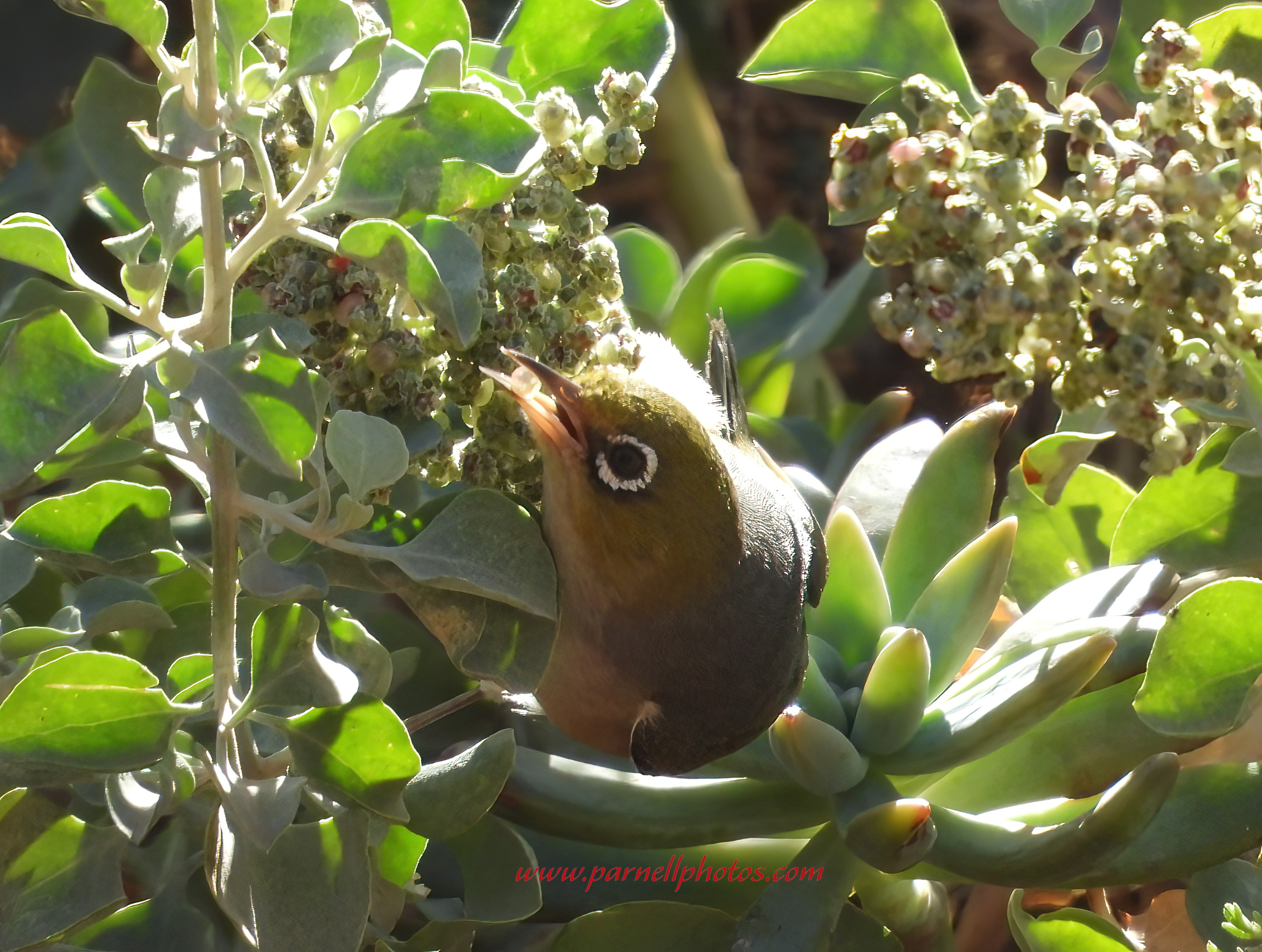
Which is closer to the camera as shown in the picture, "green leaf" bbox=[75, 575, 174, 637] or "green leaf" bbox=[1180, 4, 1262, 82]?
"green leaf" bbox=[75, 575, 174, 637]

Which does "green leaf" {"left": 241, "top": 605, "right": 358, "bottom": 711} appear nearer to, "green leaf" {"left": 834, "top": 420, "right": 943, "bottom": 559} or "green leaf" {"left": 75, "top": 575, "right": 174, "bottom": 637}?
"green leaf" {"left": 75, "top": 575, "right": 174, "bottom": 637}

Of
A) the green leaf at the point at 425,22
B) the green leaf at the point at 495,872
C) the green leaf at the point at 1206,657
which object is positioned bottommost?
the green leaf at the point at 495,872

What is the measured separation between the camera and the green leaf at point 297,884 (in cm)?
52

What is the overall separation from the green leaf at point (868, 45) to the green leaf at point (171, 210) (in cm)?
39

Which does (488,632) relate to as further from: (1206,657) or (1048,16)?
(1048,16)

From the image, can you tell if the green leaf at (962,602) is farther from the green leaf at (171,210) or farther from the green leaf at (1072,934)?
the green leaf at (171,210)

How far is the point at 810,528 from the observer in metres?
0.81

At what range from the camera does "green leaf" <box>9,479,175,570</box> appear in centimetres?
56

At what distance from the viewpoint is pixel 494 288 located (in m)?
0.58

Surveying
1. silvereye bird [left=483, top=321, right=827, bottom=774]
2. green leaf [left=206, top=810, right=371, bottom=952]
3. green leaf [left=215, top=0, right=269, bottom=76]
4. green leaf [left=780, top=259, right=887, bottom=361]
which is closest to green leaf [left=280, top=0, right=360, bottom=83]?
green leaf [left=215, top=0, right=269, bottom=76]

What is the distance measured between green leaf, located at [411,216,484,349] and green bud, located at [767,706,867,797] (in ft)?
0.99

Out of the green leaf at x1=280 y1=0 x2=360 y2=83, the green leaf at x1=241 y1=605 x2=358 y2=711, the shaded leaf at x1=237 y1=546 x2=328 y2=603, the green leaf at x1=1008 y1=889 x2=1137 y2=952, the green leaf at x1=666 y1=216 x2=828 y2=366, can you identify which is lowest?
the green leaf at x1=1008 y1=889 x2=1137 y2=952

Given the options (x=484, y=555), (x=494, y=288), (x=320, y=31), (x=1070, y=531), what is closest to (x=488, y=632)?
(x=484, y=555)

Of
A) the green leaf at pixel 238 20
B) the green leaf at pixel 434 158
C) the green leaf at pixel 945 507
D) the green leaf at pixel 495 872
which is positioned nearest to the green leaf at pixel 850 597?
the green leaf at pixel 945 507
